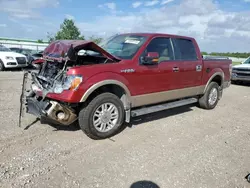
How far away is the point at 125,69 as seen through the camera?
14.6ft

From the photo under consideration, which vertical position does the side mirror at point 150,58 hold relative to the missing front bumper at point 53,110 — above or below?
above

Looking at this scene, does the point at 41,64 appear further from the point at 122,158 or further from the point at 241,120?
the point at 241,120

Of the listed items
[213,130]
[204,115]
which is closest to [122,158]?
[213,130]

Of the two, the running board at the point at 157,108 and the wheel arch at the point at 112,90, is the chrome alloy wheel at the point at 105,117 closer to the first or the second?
the wheel arch at the point at 112,90

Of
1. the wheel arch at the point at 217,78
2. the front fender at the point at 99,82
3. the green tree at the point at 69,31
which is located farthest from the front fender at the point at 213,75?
the green tree at the point at 69,31

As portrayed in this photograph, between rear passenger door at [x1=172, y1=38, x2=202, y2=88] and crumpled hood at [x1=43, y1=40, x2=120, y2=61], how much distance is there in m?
1.88

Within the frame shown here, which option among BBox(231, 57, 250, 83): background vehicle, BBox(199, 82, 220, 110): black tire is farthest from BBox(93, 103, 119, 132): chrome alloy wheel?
BBox(231, 57, 250, 83): background vehicle

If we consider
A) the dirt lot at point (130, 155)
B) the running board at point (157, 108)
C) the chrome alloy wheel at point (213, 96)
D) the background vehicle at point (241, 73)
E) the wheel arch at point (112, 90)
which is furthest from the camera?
the background vehicle at point (241, 73)

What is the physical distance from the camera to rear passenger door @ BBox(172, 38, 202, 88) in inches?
222

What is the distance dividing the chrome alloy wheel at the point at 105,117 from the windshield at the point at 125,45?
109cm

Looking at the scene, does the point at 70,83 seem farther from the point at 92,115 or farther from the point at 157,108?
the point at 157,108

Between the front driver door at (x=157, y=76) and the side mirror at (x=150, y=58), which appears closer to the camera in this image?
the side mirror at (x=150, y=58)

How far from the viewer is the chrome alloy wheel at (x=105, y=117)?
4.22m

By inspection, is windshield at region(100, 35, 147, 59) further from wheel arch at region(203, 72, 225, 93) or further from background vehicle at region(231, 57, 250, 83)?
background vehicle at region(231, 57, 250, 83)
